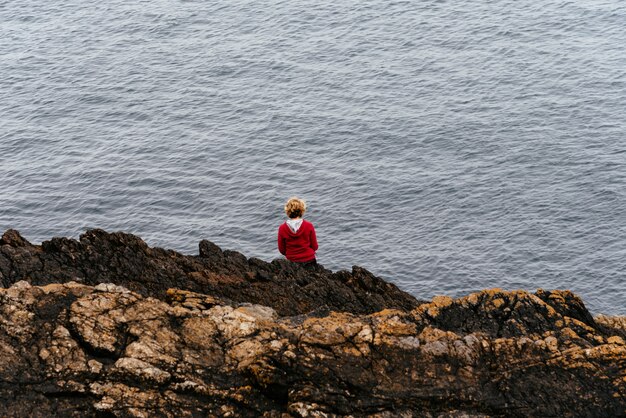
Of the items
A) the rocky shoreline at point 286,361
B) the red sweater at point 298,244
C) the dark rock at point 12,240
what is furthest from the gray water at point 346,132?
the rocky shoreline at point 286,361

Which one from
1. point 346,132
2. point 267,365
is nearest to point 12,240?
point 267,365

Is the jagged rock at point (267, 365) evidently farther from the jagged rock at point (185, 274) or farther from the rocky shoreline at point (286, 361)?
the jagged rock at point (185, 274)

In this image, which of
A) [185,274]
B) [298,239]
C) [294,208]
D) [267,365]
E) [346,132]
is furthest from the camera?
[346,132]

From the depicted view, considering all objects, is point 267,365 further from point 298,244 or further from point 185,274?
point 298,244

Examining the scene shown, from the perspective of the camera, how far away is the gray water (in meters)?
62.6

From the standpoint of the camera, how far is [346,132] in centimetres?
8031

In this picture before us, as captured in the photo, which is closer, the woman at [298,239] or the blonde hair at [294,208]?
the blonde hair at [294,208]

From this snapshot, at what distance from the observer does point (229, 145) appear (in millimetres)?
80062

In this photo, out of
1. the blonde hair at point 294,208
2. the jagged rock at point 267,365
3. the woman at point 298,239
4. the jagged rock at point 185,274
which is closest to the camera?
the jagged rock at point 267,365

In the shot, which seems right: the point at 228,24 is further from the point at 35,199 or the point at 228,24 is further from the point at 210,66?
the point at 35,199

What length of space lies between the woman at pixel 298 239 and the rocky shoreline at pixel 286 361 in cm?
474

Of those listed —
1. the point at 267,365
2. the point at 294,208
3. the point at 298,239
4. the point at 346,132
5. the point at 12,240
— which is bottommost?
the point at 346,132

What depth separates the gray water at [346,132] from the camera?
62594mm

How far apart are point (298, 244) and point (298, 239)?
0.46ft
